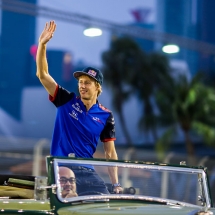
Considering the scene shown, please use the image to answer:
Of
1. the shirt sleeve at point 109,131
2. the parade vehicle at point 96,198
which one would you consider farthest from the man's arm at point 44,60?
the parade vehicle at point 96,198

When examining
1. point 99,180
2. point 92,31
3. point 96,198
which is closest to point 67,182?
point 96,198

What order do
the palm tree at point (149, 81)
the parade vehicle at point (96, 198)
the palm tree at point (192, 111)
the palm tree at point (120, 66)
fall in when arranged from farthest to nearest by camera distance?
the palm tree at point (120, 66)
the palm tree at point (149, 81)
the palm tree at point (192, 111)
the parade vehicle at point (96, 198)

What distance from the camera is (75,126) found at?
6039 millimetres

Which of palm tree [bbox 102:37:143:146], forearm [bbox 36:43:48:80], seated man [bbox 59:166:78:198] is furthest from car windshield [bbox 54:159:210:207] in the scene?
palm tree [bbox 102:37:143:146]

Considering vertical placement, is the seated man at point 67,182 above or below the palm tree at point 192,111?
below

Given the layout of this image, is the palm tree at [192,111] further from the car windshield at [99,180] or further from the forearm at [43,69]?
the car windshield at [99,180]

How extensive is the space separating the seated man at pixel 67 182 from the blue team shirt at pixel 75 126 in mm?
915

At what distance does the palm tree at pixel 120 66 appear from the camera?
3641 cm

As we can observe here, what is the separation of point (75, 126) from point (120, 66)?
30.4 meters

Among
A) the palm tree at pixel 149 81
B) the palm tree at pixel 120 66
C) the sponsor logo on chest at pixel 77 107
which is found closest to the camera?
the sponsor logo on chest at pixel 77 107

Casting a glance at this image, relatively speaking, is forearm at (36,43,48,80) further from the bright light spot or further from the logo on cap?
the bright light spot

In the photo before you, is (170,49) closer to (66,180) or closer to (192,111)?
(192,111)

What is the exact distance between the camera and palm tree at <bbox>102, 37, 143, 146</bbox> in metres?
36.4

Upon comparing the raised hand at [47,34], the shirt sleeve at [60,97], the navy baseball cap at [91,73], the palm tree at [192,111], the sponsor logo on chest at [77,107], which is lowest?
the sponsor logo on chest at [77,107]
